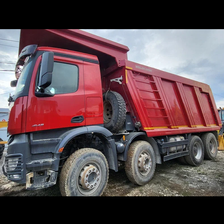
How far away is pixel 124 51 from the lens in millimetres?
3775

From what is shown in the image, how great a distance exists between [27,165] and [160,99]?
144 inches

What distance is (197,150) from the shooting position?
18.6ft

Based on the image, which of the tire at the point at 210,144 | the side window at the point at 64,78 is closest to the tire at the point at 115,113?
the side window at the point at 64,78

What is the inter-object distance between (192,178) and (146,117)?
2211 millimetres

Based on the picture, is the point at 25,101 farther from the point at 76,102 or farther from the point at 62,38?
the point at 62,38

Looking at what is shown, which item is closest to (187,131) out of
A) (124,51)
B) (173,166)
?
(173,166)

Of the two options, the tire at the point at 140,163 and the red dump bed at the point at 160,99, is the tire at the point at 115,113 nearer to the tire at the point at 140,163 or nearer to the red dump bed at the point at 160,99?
the red dump bed at the point at 160,99

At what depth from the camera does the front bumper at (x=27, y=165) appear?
2.18 metres

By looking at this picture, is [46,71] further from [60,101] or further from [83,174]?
[83,174]

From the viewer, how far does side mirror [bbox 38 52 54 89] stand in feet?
7.39

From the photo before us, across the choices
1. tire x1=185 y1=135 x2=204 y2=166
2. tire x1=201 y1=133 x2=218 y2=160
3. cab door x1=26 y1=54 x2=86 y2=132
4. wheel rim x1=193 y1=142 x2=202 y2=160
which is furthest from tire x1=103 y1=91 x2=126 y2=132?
tire x1=201 y1=133 x2=218 y2=160

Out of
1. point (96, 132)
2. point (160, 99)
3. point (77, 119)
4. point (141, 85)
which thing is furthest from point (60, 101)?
point (160, 99)

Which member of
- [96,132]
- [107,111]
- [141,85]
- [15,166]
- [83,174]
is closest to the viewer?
[15,166]

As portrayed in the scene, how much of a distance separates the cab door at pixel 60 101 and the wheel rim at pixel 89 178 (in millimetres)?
808
